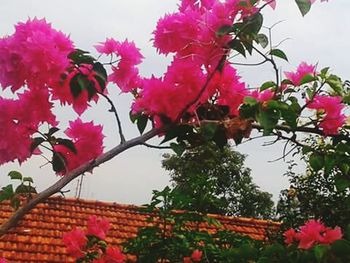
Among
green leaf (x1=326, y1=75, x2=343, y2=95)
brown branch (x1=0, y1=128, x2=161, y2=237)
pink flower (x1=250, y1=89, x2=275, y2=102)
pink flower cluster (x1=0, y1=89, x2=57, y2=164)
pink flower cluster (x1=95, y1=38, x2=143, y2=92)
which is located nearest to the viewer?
brown branch (x1=0, y1=128, x2=161, y2=237)

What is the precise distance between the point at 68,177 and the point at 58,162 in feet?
0.57

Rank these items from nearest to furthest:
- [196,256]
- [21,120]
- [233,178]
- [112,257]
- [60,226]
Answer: [21,120] → [112,257] → [196,256] → [60,226] → [233,178]

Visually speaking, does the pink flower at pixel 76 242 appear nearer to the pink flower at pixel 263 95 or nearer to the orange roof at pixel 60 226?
the pink flower at pixel 263 95

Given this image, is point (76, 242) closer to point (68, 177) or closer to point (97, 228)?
point (97, 228)

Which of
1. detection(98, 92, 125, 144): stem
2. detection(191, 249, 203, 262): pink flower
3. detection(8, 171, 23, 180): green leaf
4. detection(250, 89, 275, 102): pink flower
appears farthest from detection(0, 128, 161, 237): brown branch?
detection(191, 249, 203, 262): pink flower

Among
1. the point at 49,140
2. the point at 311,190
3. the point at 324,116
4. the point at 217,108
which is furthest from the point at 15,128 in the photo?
the point at 311,190

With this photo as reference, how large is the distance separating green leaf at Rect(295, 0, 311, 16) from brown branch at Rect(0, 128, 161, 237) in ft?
1.75

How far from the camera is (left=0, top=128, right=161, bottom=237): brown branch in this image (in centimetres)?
138

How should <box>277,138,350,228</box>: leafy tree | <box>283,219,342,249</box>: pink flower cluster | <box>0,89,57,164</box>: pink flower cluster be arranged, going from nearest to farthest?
<box>0,89,57,164</box>: pink flower cluster, <box>283,219,342,249</box>: pink flower cluster, <box>277,138,350,228</box>: leafy tree

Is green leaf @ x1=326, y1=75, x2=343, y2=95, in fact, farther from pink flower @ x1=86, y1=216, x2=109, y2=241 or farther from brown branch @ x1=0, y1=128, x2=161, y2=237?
pink flower @ x1=86, y1=216, x2=109, y2=241

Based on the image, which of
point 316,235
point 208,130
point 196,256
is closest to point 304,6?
point 208,130

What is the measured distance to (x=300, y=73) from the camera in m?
1.94

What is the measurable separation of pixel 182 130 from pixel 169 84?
0.15 m

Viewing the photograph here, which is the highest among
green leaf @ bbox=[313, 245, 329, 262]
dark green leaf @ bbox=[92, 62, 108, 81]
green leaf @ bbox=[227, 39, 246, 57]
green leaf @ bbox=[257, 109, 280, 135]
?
green leaf @ bbox=[227, 39, 246, 57]
